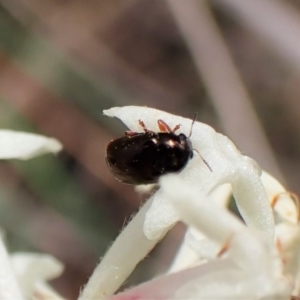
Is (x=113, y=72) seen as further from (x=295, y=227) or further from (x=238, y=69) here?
(x=295, y=227)

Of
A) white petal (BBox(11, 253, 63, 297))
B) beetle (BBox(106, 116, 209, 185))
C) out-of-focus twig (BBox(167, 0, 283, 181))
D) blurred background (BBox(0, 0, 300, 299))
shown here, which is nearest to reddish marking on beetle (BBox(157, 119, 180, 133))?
beetle (BBox(106, 116, 209, 185))

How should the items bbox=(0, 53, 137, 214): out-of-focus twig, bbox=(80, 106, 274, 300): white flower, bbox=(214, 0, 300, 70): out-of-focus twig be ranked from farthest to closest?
bbox=(0, 53, 137, 214): out-of-focus twig → bbox=(214, 0, 300, 70): out-of-focus twig → bbox=(80, 106, 274, 300): white flower

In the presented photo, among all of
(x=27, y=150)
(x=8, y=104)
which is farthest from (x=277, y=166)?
(x=27, y=150)

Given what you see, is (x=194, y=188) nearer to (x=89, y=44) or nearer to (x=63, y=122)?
(x=63, y=122)

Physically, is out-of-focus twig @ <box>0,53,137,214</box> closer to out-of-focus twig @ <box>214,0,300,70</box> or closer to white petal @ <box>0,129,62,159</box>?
out-of-focus twig @ <box>214,0,300,70</box>

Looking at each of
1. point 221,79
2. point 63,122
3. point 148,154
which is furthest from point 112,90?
point 148,154

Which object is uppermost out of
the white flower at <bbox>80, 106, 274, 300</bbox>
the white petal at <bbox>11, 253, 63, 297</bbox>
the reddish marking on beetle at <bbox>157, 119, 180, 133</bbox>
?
the reddish marking on beetle at <bbox>157, 119, 180, 133</bbox>
